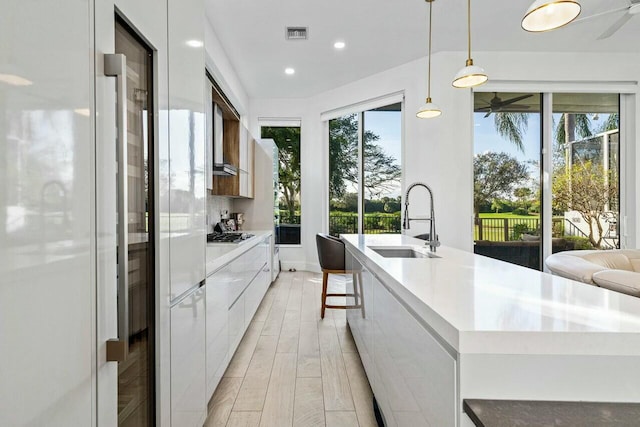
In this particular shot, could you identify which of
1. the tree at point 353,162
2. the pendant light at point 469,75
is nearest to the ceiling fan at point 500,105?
the tree at point 353,162

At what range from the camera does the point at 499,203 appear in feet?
15.9

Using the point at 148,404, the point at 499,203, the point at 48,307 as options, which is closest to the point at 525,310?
the point at 48,307

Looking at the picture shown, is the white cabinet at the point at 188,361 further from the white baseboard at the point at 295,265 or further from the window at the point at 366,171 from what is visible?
the white baseboard at the point at 295,265

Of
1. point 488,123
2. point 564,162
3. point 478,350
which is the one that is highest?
point 488,123

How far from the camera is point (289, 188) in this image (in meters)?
6.49

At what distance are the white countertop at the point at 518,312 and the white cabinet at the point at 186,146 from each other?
35.4 inches

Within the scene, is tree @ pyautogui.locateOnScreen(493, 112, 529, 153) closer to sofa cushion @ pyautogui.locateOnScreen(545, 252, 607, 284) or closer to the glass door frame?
sofa cushion @ pyautogui.locateOnScreen(545, 252, 607, 284)

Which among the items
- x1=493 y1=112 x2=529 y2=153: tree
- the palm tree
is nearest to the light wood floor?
x1=493 y1=112 x2=529 y2=153: tree

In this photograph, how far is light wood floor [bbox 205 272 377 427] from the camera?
6.40 feet

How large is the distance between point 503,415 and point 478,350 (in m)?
0.13

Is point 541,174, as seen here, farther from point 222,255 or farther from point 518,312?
point 518,312

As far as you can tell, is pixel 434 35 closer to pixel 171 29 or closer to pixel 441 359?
pixel 171 29

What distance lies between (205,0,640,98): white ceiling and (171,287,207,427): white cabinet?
306cm

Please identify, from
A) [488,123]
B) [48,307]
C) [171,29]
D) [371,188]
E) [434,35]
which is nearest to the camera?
[48,307]
